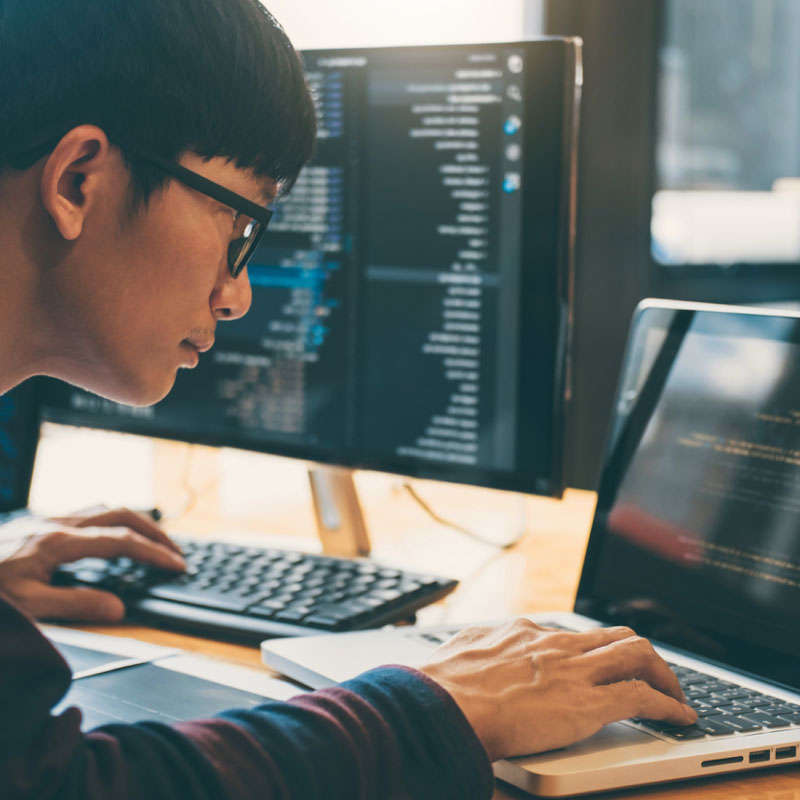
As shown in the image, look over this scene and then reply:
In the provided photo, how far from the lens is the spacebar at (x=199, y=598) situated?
966 millimetres

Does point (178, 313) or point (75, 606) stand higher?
point (178, 313)

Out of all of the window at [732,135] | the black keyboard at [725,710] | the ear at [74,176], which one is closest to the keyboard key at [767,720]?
the black keyboard at [725,710]

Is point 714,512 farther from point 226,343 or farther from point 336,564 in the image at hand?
point 226,343

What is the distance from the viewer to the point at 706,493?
87 centimetres

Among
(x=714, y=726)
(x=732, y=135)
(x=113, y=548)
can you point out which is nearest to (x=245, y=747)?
(x=714, y=726)

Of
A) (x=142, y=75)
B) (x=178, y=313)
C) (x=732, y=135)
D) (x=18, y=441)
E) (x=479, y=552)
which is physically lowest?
(x=479, y=552)

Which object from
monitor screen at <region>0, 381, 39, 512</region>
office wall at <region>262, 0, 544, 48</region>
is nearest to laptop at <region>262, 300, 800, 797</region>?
monitor screen at <region>0, 381, 39, 512</region>

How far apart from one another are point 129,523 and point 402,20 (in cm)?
89

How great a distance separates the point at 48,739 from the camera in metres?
0.55

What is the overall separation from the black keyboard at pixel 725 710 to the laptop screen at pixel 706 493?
1.5 inches

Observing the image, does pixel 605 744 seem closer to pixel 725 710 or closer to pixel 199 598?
pixel 725 710

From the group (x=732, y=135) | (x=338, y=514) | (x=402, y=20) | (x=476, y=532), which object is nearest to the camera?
(x=338, y=514)

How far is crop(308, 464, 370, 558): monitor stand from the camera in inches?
47.8

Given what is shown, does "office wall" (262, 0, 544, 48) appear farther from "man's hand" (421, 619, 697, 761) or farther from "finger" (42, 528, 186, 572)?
"man's hand" (421, 619, 697, 761)
